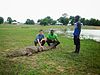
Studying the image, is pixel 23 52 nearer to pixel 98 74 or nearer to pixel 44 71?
pixel 44 71

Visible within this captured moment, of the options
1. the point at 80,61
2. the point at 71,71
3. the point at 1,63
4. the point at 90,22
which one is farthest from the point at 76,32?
the point at 90,22

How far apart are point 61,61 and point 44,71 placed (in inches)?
79.5

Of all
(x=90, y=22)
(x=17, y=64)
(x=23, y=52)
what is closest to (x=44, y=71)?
(x=17, y=64)

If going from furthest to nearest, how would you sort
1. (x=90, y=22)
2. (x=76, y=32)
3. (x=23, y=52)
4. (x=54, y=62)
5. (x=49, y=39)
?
(x=90, y=22) < (x=49, y=39) < (x=76, y=32) < (x=23, y=52) < (x=54, y=62)

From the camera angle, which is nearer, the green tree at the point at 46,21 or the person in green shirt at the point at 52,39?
the person in green shirt at the point at 52,39

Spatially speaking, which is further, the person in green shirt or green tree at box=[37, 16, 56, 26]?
green tree at box=[37, 16, 56, 26]

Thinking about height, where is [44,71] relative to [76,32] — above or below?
below

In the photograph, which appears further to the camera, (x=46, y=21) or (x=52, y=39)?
(x=46, y=21)

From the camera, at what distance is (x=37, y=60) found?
973cm

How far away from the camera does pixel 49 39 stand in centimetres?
1379

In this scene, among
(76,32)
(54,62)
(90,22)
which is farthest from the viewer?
(90,22)

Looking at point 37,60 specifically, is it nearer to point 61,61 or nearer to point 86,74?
point 61,61

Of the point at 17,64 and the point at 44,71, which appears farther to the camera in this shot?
the point at 17,64

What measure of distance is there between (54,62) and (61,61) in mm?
418
